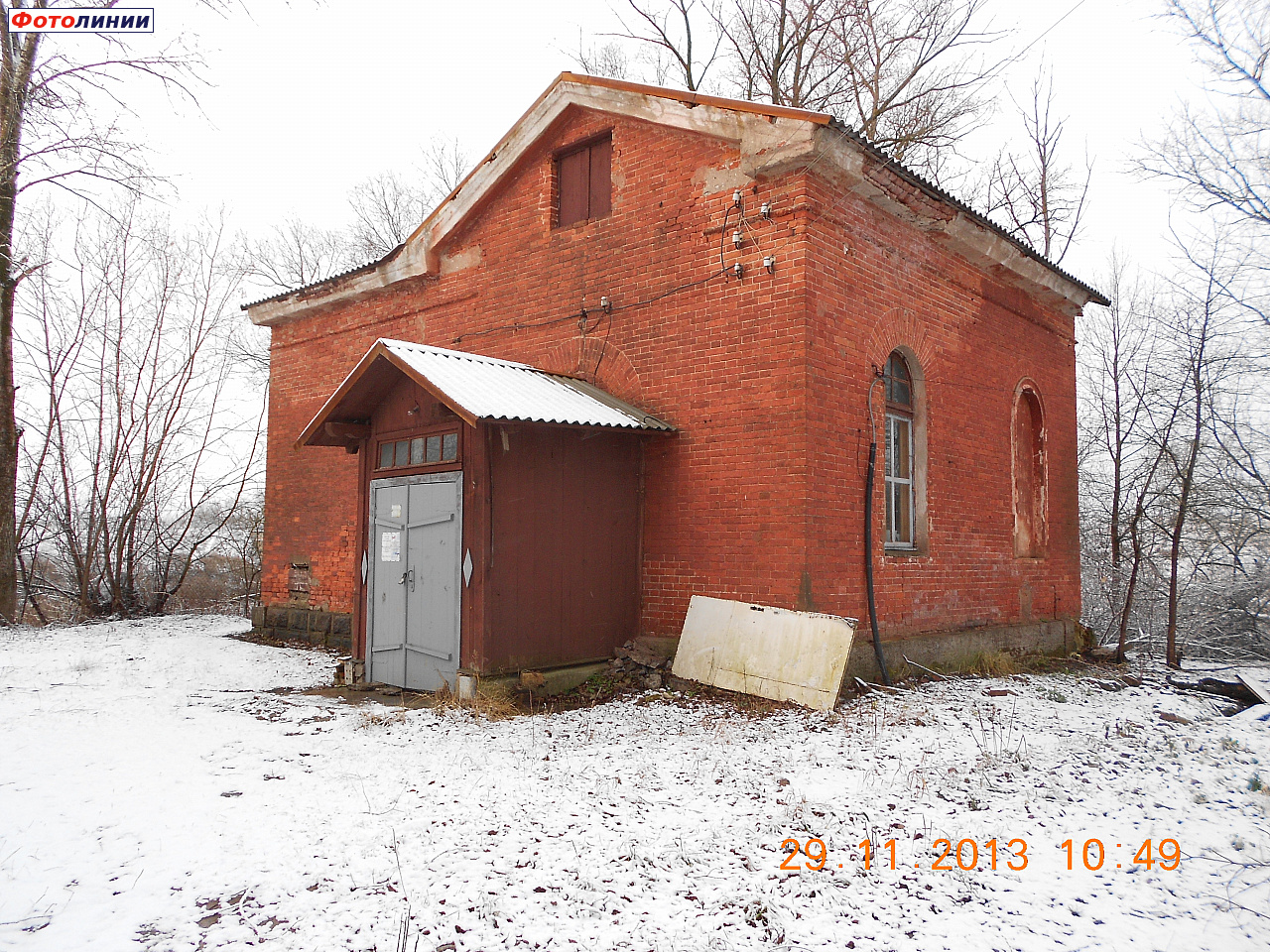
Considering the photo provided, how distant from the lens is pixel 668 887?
11.6 ft

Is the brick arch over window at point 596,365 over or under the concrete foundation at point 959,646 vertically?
over

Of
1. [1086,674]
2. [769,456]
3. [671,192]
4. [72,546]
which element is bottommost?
[1086,674]

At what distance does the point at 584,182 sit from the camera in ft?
30.1

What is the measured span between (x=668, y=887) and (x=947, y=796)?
2040mm

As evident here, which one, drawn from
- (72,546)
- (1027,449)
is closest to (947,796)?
(1027,449)

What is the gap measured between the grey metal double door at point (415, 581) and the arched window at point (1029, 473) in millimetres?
7556

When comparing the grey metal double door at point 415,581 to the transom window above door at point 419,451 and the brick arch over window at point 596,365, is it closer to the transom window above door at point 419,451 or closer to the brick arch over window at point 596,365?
the transom window above door at point 419,451

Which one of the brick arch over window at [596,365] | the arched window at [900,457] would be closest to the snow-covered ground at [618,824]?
the arched window at [900,457]

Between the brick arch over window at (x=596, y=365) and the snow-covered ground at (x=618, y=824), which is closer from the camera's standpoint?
the snow-covered ground at (x=618, y=824)

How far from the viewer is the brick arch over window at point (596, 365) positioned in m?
8.38

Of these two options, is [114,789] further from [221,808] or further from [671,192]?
[671,192]

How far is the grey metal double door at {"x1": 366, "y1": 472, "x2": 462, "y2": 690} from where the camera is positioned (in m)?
7.11

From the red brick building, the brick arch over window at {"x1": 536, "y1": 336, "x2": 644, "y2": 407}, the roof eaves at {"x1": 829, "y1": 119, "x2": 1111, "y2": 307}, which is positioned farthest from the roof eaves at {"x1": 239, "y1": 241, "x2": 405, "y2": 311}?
the roof eaves at {"x1": 829, "y1": 119, "x2": 1111, "y2": 307}

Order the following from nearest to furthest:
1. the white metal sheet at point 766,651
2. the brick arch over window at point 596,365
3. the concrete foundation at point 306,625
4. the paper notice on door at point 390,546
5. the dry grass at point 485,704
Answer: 1. the dry grass at point 485,704
2. the white metal sheet at point 766,651
3. the paper notice on door at point 390,546
4. the brick arch over window at point 596,365
5. the concrete foundation at point 306,625
